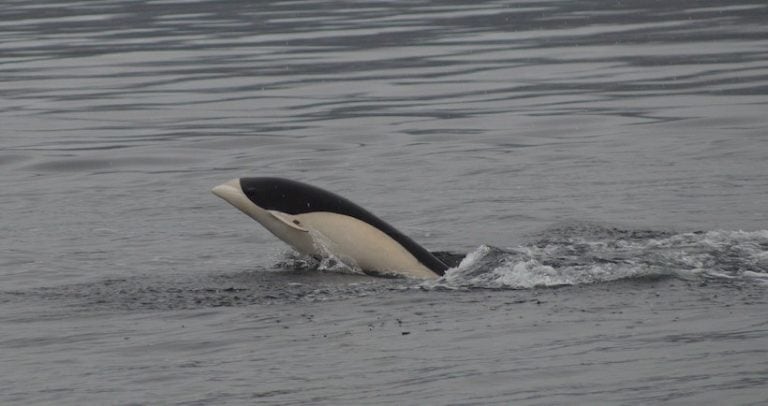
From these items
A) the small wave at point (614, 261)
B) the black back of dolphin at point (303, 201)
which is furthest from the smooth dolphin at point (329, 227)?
the small wave at point (614, 261)

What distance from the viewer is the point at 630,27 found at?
34.2 metres

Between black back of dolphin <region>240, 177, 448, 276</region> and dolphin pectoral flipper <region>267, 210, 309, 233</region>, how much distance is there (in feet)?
0.13

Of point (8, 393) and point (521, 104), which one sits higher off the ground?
point (8, 393)

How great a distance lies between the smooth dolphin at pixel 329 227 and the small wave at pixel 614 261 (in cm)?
35

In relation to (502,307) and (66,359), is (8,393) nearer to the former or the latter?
(66,359)

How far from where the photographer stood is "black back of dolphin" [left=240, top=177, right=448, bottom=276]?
12.5 metres

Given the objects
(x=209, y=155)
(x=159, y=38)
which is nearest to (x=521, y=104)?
(x=209, y=155)

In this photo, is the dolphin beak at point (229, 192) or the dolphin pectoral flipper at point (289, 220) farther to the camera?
the dolphin beak at point (229, 192)

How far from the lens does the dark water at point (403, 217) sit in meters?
9.53

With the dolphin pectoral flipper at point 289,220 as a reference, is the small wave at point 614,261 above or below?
below

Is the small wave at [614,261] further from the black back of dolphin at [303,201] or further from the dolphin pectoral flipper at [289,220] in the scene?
the dolphin pectoral flipper at [289,220]

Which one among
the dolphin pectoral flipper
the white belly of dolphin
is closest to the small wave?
the white belly of dolphin

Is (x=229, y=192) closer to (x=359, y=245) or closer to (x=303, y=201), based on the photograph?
(x=303, y=201)

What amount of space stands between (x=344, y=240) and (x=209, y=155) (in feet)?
25.8
